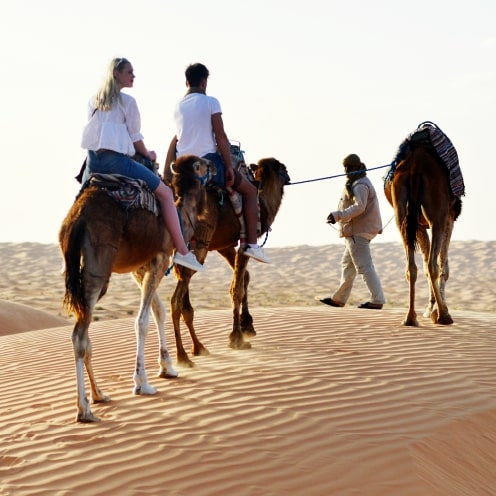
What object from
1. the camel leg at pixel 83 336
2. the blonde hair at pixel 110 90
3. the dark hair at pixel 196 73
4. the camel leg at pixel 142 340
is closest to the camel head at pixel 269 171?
the dark hair at pixel 196 73

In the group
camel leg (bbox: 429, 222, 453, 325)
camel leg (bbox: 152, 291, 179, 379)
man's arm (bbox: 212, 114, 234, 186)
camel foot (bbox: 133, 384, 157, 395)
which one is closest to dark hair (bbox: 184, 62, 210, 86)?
man's arm (bbox: 212, 114, 234, 186)

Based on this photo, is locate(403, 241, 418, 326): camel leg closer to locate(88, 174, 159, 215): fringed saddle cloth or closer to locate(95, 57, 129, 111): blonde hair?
locate(88, 174, 159, 215): fringed saddle cloth

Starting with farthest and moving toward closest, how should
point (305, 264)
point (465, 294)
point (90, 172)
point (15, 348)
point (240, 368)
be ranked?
1. point (305, 264)
2. point (465, 294)
3. point (15, 348)
4. point (240, 368)
5. point (90, 172)

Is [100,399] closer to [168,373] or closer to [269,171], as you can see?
[168,373]

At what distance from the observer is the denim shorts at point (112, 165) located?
880cm

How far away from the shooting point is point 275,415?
27.3 ft

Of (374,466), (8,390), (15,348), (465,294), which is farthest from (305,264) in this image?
(374,466)

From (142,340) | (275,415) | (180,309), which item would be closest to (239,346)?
(180,309)

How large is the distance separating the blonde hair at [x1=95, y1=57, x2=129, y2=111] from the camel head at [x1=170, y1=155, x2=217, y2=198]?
162 centimetres

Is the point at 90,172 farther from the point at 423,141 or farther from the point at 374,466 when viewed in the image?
the point at 423,141

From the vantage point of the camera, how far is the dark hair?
10.8m

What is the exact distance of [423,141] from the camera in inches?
528

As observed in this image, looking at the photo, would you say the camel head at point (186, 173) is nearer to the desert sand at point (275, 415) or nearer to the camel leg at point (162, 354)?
the camel leg at point (162, 354)

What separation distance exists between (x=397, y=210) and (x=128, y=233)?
565cm
